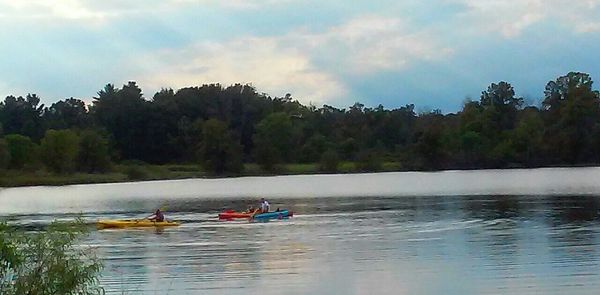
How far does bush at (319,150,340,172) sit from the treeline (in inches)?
5.8

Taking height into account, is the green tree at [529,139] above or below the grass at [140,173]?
above

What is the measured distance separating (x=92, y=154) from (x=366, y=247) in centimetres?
8578

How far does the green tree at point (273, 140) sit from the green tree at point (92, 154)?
807 inches

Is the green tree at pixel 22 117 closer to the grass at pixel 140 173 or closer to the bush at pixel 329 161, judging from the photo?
the grass at pixel 140 173

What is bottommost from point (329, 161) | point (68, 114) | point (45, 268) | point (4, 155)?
point (45, 268)

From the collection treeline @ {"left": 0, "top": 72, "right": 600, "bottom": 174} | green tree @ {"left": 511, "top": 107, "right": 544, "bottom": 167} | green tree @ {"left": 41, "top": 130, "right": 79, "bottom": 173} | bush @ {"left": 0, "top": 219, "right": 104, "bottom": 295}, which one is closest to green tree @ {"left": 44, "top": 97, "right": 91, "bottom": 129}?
treeline @ {"left": 0, "top": 72, "right": 600, "bottom": 174}

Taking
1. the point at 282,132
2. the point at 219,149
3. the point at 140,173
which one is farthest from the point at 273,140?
the point at 140,173

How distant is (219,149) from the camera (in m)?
120

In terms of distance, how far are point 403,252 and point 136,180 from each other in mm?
89652

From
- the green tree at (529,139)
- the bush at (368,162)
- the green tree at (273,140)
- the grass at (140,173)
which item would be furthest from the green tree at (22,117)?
the green tree at (529,139)

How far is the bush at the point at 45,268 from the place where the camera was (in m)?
11.1

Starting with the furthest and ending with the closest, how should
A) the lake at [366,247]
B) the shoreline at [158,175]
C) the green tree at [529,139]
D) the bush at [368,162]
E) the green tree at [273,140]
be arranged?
1. the green tree at [273,140]
2. the bush at [368,162]
3. the green tree at [529,139]
4. the shoreline at [158,175]
5. the lake at [366,247]

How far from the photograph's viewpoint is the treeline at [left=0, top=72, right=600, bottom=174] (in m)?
117

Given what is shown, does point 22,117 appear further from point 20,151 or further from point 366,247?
point 366,247
